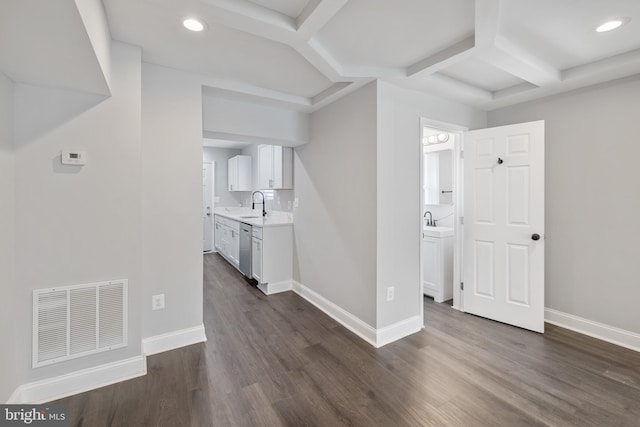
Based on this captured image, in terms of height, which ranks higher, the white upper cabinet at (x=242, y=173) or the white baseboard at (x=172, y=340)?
the white upper cabinet at (x=242, y=173)

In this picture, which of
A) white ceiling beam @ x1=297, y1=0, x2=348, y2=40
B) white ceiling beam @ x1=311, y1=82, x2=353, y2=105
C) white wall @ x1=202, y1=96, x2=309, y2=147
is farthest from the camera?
white wall @ x1=202, y1=96, x2=309, y2=147

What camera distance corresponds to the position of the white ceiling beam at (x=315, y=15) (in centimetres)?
153

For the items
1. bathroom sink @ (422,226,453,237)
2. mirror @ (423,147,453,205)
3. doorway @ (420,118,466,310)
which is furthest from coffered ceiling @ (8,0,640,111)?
bathroom sink @ (422,226,453,237)

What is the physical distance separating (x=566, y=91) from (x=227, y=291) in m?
4.52

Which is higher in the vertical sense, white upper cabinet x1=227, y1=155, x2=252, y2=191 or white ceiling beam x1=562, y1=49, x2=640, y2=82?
white ceiling beam x1=562, y1=49, x2=640, y2=82

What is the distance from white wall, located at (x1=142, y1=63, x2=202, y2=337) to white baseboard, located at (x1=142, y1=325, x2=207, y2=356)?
4 centimetres

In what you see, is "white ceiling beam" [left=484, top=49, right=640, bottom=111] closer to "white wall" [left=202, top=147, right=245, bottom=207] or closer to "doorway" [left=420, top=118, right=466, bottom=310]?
"doorway" [left=420, top=118, right=466, bottom=310]

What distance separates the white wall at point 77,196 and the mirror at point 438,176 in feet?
12.0

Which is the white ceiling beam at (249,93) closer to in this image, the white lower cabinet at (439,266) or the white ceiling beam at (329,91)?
the white ceiling beam at (329,91)

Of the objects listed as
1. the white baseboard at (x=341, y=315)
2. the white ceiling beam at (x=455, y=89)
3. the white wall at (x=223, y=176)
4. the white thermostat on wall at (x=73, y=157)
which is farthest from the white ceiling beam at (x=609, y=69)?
the white wall at (x=223, y=176)

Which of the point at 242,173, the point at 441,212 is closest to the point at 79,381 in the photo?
the point at 441,212

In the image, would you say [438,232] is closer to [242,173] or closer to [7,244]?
[7,244]

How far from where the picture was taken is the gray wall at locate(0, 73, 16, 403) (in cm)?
158

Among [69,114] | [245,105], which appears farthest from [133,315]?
[245,105]
